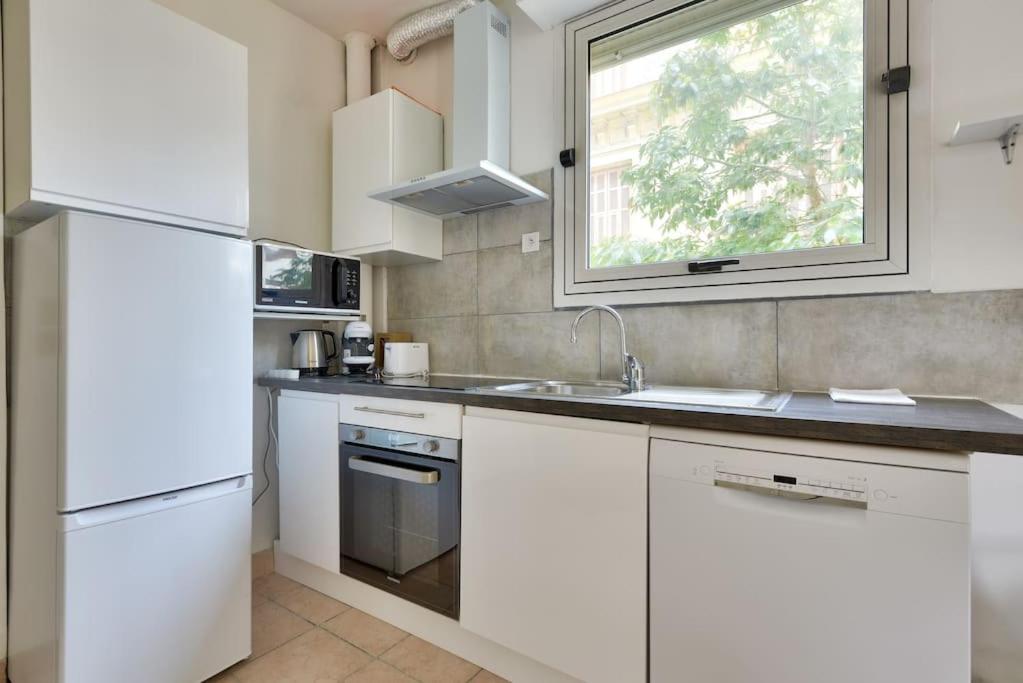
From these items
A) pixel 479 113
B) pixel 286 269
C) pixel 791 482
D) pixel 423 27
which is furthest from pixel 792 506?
pixel 423 27

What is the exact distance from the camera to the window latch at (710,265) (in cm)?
171

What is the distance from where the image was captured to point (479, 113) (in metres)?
2.13

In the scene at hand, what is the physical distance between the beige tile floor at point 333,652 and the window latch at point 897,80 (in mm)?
2269

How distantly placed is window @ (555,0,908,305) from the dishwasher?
2.60ft

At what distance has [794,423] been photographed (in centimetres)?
104

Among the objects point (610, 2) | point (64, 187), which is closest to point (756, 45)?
point (610, 2)

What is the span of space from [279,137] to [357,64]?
657 millimetres

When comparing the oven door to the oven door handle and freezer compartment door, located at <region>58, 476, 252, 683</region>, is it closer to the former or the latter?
the oven door handle

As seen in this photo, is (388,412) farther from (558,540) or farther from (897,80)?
(897,80)

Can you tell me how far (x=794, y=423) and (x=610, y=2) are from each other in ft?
6.20

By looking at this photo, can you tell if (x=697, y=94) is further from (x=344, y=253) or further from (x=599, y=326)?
(x=344, y=253)

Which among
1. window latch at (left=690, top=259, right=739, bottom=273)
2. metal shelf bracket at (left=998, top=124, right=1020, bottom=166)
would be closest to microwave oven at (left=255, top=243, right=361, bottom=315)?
window latch at (left=690, top=259, right=739, bottom=273)

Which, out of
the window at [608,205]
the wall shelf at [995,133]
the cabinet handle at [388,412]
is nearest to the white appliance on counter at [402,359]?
the cabinet handle at [388,412]

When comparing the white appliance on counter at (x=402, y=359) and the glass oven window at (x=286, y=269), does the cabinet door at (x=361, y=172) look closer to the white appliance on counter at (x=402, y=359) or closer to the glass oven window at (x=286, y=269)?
the glass oven window at (x=286, y=269)
